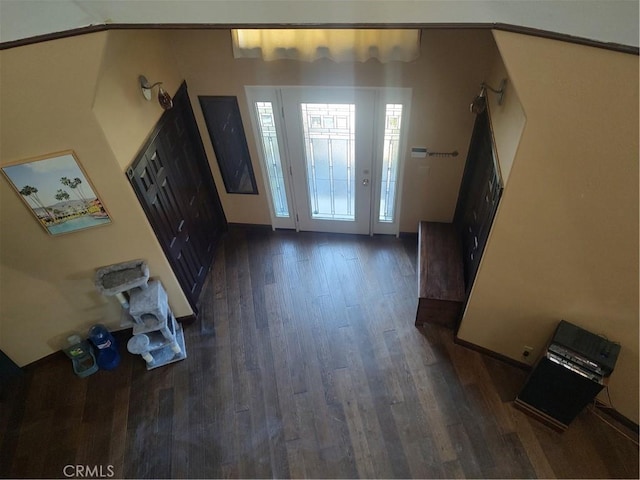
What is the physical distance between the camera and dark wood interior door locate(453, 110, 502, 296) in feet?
9.02

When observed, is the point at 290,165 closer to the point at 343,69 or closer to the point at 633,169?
the point at 343,69

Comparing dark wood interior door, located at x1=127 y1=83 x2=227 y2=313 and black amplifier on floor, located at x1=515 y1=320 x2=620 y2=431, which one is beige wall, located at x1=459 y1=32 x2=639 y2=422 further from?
dark wood interior door, located at x1=127 y1=83 x2=227 y2=313

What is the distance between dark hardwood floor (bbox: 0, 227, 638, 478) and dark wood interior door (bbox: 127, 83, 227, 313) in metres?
0.47

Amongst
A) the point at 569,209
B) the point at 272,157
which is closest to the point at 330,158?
the point at 272,157

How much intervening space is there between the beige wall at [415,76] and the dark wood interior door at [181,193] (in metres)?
0.27

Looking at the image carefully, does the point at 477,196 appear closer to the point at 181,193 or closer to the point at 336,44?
the point at 336,44

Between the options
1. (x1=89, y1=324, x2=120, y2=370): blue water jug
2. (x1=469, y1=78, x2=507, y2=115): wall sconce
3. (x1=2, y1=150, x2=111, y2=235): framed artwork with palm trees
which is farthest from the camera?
(x1=89, y1=324, x2=120, y2=370): blue water jug

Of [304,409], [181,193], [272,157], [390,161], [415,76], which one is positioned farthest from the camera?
[272,157]

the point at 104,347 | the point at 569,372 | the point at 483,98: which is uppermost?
the point at 483,98

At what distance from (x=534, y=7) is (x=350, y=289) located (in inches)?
106

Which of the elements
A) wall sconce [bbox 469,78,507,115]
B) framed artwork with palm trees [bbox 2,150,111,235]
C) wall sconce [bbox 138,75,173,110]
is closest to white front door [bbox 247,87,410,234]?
wall sconce [bbox 469,78,507,115]

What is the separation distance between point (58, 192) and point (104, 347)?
1.42 meters

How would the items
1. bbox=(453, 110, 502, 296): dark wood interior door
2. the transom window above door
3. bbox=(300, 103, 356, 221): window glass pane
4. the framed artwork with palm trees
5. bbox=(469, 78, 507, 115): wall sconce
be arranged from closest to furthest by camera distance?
1. the framed artwork with palm trees
2. bbox=(469, 78, 507, 115): wall sconce
3. bbox=(453, 110, 502, 296): dark wood interior door
4. the transom window above door
5. bbox=(300, 103, 356, 221): window glass pane

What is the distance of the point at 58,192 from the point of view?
2.57 meters
